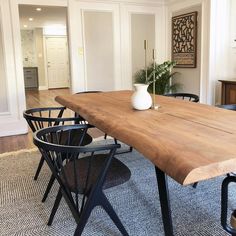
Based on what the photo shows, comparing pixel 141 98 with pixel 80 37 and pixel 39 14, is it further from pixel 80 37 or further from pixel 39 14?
pixel 39 14

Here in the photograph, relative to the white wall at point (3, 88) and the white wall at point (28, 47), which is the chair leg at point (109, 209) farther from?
the white wall at point (28, 47)

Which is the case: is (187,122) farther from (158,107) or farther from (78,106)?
(78,106)

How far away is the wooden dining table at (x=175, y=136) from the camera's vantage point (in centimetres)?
113

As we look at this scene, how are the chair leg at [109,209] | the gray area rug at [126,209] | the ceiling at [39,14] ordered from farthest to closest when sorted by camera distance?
the ceiling at [39,14] < the gray area rug at [126,209] < the chair leg at [109,209]

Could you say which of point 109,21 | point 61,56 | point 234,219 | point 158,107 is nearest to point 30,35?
point 61,56

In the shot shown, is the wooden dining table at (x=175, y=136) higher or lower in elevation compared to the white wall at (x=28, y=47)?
lower

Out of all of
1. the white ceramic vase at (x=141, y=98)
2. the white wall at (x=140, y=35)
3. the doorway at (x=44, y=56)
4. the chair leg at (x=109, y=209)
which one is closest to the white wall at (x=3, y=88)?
the white wall at (x=140, y=35)

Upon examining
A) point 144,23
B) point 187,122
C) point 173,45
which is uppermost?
point 144,23

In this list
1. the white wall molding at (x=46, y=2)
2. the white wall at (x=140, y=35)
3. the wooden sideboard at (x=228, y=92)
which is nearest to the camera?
the wooden sideboard at (x=228, y=92)

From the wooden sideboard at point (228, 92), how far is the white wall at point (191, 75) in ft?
2.61

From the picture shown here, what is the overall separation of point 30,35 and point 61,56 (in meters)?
1.35

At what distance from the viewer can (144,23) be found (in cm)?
538

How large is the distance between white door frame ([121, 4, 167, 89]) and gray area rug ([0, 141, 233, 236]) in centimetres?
285

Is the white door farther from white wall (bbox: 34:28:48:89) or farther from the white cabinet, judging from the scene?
the white cabinet
